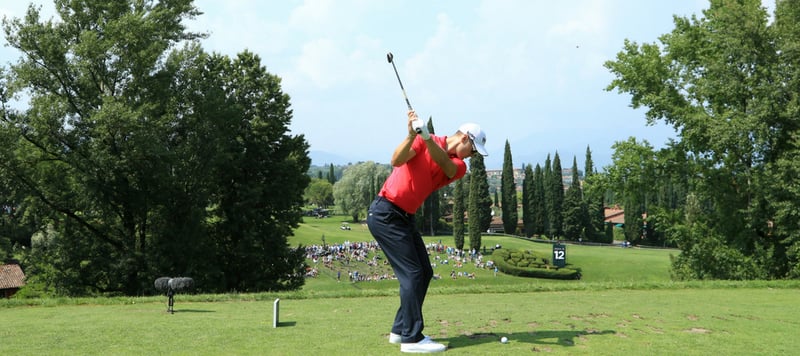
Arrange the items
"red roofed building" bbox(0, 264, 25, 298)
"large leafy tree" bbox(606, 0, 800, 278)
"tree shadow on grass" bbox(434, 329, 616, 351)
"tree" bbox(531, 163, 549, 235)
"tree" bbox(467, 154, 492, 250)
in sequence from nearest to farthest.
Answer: "tree shadow on grass" bbox(434, 329, 616, 351) < "large leafy tree" bbox(606, 0, 800, 278) < "red roofed building" bbox(0, 264, 25, 298) < "tree" bbox(467, 154, 492, 250) < "tree" bbox(531, 163, 549, 235)

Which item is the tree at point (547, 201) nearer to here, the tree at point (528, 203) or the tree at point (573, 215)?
the tree at point (528, 203)

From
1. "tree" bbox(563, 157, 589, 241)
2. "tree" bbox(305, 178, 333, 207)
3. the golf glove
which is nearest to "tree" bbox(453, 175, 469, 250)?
"tree" bbox(563, 157, 589, 241)

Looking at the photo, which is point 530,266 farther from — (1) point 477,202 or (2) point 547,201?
(2) point 547,201

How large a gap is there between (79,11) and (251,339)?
2725 centimetres

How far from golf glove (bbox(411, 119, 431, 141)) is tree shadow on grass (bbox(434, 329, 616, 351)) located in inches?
96.9

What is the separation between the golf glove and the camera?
6023mm

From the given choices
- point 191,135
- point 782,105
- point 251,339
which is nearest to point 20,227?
point 191,135

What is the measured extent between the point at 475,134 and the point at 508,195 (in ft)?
355

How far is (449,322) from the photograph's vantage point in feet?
28.5

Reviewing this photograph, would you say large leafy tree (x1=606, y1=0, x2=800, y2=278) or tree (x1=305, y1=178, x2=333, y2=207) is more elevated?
tree (x1=305, y1=178, x2=333, y2=207)

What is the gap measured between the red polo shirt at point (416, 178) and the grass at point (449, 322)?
5.54 ft

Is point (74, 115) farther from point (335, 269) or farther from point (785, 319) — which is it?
point (335, 269)

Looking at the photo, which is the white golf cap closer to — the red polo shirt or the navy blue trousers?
the red polo shirt

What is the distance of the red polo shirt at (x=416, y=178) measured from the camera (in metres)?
6.51
